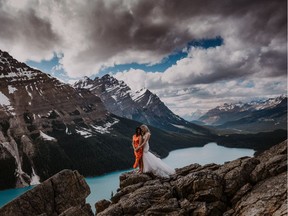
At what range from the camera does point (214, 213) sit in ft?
63.7

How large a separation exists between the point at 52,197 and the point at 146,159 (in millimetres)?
18432

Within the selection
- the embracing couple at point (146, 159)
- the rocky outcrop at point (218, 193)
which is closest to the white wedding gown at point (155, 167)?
the embracing couple at point (146, 159)

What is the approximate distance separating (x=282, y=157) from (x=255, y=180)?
10.00 ft

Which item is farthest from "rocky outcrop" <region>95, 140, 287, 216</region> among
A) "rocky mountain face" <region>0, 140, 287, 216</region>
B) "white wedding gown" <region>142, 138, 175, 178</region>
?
"white wedding gown" <region>142, 138, 175, 178</region>

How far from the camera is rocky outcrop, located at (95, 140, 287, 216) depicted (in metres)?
18.8

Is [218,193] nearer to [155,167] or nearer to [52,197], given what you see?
[155,167]

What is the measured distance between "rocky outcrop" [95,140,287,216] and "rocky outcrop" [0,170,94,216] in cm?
1542

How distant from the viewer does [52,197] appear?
3806 centimetres

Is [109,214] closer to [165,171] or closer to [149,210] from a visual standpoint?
[149,210]

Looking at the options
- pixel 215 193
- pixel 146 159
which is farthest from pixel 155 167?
pixel 215 193

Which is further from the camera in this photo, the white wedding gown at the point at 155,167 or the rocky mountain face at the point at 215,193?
the white wedding gown at the point at 155,167

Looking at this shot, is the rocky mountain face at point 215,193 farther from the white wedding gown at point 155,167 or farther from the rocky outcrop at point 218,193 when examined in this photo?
the white wedding gown at point 155,167

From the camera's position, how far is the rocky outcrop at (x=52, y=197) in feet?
116

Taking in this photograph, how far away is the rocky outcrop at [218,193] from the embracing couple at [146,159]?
2.80 m
